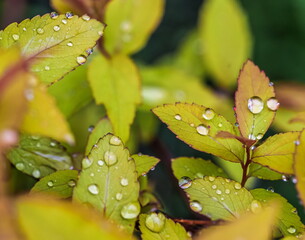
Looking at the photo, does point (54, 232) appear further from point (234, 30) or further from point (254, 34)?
point (254, 34)

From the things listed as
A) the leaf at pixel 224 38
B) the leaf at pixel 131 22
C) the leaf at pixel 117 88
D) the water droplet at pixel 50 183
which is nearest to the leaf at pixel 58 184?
the water droplet at pixel 50 183

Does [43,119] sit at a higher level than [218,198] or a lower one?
higher

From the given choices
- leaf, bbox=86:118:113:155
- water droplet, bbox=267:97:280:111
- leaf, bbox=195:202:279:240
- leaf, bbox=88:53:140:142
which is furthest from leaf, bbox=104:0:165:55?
leaf, bbox=195:202:279:240

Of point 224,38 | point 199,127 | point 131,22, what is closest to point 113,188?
point 199,127

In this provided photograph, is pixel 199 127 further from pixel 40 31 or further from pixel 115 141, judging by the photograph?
pixel 40 31

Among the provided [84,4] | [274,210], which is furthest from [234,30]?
[274,210]

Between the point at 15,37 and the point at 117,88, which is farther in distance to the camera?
the point at 117,88

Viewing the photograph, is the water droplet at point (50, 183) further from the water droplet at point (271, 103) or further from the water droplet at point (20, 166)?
the water droplet at point (271, 103)
